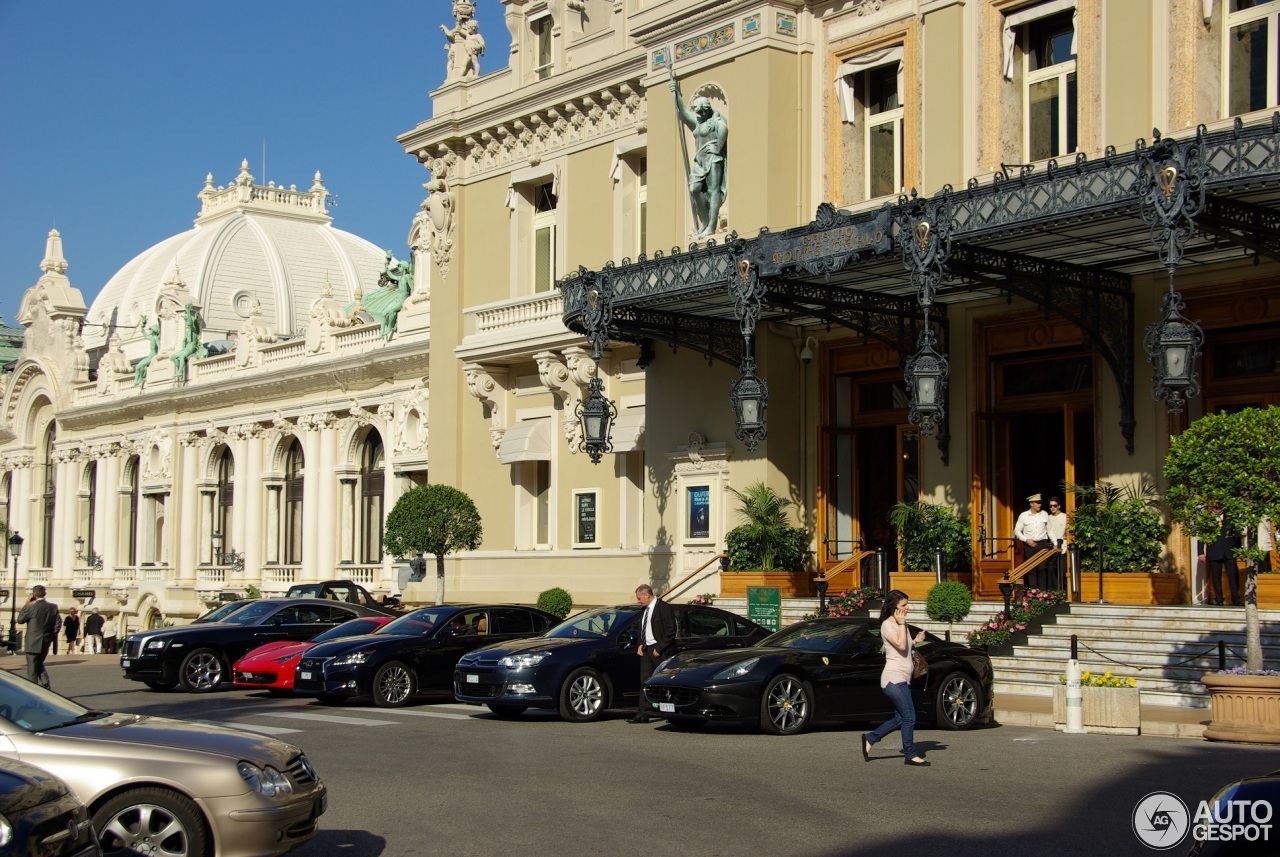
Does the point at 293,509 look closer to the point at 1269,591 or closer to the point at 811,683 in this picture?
the point at 811,683

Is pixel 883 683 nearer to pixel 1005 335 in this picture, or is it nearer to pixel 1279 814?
pixel 1279 814

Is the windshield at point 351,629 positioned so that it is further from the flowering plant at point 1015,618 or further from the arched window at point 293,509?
the arched window at point 293,509

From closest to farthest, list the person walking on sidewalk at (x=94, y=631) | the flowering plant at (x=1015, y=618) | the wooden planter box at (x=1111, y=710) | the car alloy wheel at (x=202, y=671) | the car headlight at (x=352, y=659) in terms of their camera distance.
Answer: the wooden planter box at (x=1111, y=710), the flowering plant at (x=1015, y=618), the car headlight at (x=352, y=659), the car alloy wheel at (x=202, y=671), the person walking on sidewalk at (x=94, y=631)

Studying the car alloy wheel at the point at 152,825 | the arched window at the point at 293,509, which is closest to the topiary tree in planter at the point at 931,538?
the car alloy wheel at the point at 152,825

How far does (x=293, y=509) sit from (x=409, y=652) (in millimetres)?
28586

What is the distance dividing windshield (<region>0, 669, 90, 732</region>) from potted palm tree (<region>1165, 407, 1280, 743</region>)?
1085 cm

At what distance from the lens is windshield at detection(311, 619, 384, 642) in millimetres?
23703

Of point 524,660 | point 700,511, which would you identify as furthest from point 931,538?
point 524,660

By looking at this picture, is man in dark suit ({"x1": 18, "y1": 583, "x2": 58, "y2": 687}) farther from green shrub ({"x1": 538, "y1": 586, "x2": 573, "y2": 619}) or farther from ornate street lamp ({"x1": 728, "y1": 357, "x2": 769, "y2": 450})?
green shrub ({"x1": 538, "y1": 586, "x2": 573, "y2": 619})

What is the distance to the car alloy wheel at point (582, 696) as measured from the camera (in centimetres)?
1869

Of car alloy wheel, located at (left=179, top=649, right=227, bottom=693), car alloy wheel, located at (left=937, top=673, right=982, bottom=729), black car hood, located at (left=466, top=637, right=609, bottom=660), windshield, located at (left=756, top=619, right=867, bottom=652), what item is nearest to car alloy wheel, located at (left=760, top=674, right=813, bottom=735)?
windshield, located at (left=756, top=619, right=867, bottom=652)

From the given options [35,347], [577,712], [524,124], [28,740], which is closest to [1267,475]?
[577,712]

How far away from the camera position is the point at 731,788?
12.6m

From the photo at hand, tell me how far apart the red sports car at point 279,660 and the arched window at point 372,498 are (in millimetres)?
20453
